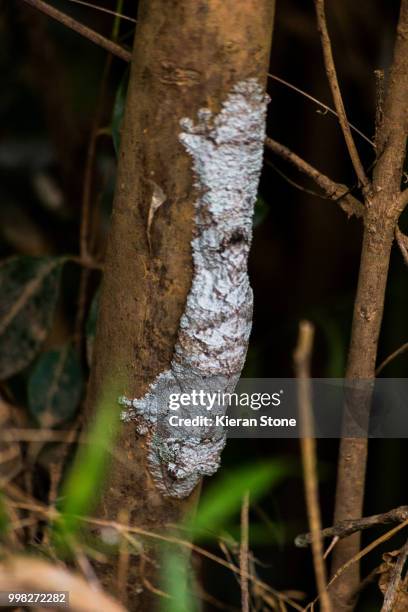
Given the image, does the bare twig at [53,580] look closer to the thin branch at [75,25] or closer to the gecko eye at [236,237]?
the gecko eye at [236,237]

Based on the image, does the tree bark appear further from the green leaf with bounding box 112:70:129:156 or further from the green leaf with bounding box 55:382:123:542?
the green leaf with bounding box 112:70:129:156

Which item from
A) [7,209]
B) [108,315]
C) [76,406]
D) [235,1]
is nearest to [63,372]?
[76,406]

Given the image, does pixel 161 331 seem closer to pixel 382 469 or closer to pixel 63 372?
pixel 63 372

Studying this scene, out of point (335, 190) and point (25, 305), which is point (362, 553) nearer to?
point (335, 190)

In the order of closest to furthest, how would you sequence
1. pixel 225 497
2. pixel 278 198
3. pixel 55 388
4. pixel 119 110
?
pixel 225 497 → pixel 119 110 → pixel 55 388 → pixel 278 198

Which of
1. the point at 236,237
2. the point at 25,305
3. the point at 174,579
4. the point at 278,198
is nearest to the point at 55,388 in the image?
the point at 25,305

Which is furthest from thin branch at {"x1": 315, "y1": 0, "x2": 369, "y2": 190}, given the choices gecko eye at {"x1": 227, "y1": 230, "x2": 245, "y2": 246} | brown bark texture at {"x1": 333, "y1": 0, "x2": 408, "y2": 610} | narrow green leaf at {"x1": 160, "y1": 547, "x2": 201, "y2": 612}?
narrow green leaf at {"x1": 160, "y1": 547, "x2": 201, "y2": 612}
